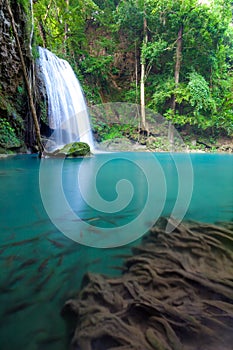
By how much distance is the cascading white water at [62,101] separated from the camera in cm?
1041

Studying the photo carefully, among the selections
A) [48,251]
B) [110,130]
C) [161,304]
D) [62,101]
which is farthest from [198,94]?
[161,304]

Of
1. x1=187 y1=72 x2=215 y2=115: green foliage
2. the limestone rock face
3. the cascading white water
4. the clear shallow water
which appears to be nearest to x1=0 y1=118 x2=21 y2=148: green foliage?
the limestone rock face

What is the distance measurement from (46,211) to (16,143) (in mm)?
6918

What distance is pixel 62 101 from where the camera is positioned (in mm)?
11141

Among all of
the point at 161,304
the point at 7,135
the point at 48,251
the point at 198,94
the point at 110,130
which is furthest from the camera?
the point at 110,130

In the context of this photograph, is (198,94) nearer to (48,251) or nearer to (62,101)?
(62,101)

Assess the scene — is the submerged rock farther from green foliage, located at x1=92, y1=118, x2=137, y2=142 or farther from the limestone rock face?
green foliage, located at x1=92, y1=118, x2=137, y2=142

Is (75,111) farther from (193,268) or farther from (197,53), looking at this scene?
(193,268)

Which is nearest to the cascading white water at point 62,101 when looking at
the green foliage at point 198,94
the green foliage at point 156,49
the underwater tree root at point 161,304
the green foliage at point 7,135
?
the green foliage at point 7,135

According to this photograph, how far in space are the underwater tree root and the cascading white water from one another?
9.84 metres

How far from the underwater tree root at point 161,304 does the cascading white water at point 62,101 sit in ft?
32.3

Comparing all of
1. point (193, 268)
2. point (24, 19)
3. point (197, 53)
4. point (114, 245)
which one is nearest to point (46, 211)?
point (114, 245)

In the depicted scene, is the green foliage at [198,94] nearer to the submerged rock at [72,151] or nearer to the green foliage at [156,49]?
the green foliage at [156,49]

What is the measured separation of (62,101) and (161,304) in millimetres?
11513
